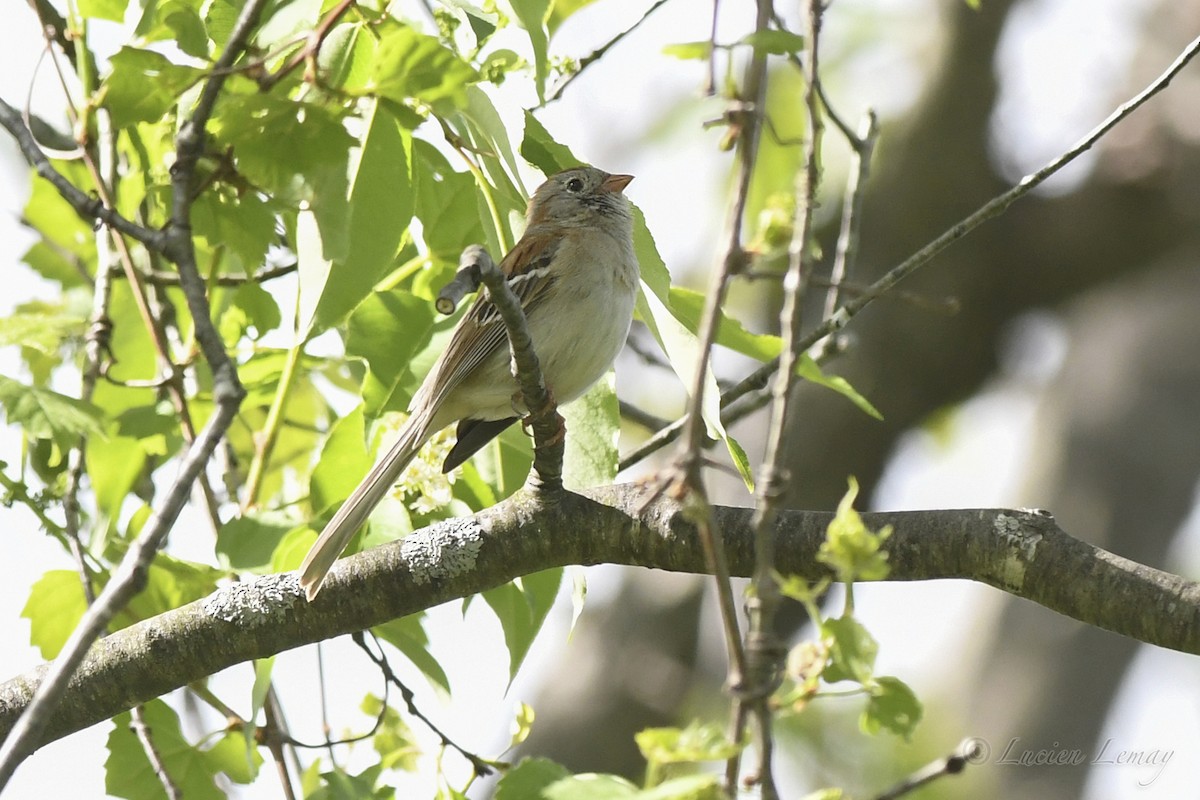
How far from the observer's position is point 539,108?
3121 millimetres

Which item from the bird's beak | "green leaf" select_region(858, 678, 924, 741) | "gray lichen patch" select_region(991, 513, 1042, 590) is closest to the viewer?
"green leaf" select_region(858, 678, 924, 741)

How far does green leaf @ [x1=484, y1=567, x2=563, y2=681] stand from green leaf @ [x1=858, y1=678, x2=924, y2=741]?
5.29 ft

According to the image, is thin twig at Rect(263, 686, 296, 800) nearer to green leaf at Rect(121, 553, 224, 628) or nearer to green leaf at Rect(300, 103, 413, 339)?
green leaf at Rect(121, 553, 224, 628)

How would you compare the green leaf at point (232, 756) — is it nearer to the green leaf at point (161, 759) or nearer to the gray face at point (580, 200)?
the green leaf at point (161, 759)

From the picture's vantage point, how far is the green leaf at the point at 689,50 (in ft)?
7.15

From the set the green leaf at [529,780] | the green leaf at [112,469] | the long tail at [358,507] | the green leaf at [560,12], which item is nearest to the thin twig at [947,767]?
the green leaf at [529,780]

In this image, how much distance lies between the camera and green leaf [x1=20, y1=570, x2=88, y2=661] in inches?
150

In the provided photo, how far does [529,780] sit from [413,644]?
126cm

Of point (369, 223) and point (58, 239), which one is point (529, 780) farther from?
point (58, 239)

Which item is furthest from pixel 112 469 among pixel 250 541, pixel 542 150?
pixel 542 150

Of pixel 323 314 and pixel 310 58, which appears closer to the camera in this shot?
pixel 310 58

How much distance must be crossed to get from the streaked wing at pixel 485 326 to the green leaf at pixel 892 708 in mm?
1780

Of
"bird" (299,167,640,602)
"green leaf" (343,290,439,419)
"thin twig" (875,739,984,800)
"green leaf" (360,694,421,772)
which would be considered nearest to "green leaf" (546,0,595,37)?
"bird" (299,167,640,602)

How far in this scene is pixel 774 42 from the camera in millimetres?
1812
